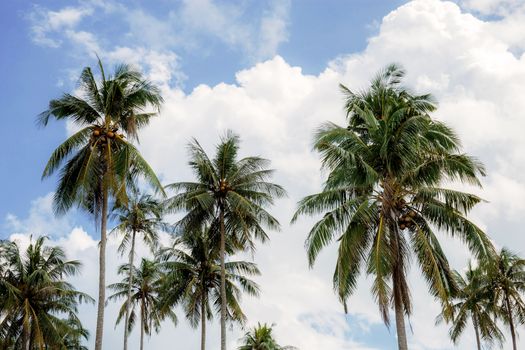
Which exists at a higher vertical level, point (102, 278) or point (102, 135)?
point (102, 135)

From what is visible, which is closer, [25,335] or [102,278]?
[102,278]

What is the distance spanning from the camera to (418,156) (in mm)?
19094

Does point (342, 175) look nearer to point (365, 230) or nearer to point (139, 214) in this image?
point (365, 230)

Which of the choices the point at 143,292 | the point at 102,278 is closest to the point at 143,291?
the point at 143,292

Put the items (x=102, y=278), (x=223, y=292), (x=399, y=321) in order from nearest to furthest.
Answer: (x=399, y=321)
(x=102, y=278)
(x=223, y=292)

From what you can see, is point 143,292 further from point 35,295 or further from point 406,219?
point 406,219

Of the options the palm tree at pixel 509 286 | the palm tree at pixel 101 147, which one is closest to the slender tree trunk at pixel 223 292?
the palm tree at pixel 101 147

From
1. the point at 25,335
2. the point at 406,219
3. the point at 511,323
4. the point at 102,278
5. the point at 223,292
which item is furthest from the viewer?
the point at 511,323

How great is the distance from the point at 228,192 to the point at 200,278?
6775mm

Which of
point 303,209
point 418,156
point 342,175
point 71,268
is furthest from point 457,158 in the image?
point 71,268

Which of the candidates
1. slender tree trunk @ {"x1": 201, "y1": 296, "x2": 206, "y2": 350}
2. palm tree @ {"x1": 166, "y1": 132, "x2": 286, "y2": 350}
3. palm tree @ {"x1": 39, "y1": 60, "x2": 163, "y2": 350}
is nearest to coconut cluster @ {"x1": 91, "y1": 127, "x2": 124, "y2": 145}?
palm tree @ {"x1": 39, "y1": 60, "x2": 163, "y2": 350}

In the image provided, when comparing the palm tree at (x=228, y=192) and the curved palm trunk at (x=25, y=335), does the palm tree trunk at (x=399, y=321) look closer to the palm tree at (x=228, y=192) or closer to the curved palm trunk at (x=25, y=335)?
the palm tree at (x=228, y=192)

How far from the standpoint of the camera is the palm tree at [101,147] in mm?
22750

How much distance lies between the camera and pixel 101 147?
23.3 m
